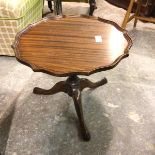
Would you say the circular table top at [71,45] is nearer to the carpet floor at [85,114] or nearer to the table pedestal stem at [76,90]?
the table pedestal stem at [76,90]

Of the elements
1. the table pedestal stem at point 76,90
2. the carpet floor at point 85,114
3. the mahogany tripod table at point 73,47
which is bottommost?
the carpet floor at point 85,114

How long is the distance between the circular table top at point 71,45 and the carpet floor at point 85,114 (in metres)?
0.56

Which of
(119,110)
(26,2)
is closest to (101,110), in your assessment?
(119,110)

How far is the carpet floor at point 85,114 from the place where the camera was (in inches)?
59.3

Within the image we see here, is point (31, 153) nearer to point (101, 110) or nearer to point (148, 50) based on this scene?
point (101, 110)

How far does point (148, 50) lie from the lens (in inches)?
95.6

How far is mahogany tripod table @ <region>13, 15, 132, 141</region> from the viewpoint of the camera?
1.26m

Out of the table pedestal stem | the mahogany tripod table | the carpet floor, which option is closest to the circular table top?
the mahogany tripod table

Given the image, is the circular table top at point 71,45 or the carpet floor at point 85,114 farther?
the carpet floor at point 85,114

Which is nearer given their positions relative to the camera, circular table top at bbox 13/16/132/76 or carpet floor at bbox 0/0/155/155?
circular table top at bbox 13/16/132/76

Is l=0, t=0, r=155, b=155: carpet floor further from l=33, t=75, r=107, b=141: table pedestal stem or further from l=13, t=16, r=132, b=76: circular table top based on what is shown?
l=13, t=16, r=132, b=76: circular table top

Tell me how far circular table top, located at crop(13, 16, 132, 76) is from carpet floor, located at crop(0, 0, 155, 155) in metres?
0.56

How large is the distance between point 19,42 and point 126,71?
3.65ft

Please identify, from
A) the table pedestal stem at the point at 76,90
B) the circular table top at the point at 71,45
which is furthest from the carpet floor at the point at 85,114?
the circular table top at the point at 71,45
